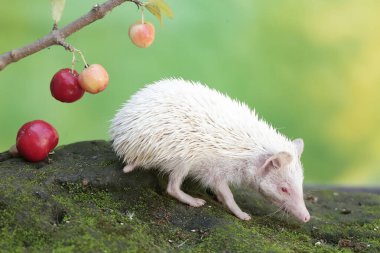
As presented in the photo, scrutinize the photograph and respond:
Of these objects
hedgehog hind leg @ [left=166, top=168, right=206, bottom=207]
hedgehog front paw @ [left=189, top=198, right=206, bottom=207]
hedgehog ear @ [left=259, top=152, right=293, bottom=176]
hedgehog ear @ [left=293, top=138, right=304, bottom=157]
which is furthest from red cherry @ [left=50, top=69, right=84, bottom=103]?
hedgehog ear @ [left=293, top=138, right=304, bottom=157]

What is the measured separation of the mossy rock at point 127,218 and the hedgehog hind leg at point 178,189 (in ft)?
0.13

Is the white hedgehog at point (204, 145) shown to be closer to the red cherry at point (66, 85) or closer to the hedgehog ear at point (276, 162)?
the hedgehog ear at point (276, 162)

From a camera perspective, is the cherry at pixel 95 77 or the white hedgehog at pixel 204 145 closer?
the cherry at pixel 95 77

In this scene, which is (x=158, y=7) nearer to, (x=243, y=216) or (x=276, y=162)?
(x=276, y=162)

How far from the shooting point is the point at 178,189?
327 centimetres

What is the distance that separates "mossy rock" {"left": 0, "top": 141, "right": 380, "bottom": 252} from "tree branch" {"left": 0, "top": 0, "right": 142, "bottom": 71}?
1.99 feet

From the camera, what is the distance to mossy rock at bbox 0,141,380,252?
8.43ft

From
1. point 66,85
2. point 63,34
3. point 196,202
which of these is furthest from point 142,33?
point 196,202

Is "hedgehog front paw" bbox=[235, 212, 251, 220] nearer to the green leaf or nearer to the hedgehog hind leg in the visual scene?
the hedgehog hind leg

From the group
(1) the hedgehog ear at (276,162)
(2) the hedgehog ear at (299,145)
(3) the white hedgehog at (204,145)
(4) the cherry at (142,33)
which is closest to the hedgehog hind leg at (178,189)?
(3) the white hedgehog at (204,145)

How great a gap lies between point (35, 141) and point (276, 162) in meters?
1.28

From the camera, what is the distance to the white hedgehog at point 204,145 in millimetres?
3188

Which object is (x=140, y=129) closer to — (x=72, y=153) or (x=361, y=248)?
(x=72, y=153)

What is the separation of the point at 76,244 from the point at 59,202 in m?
0.39
